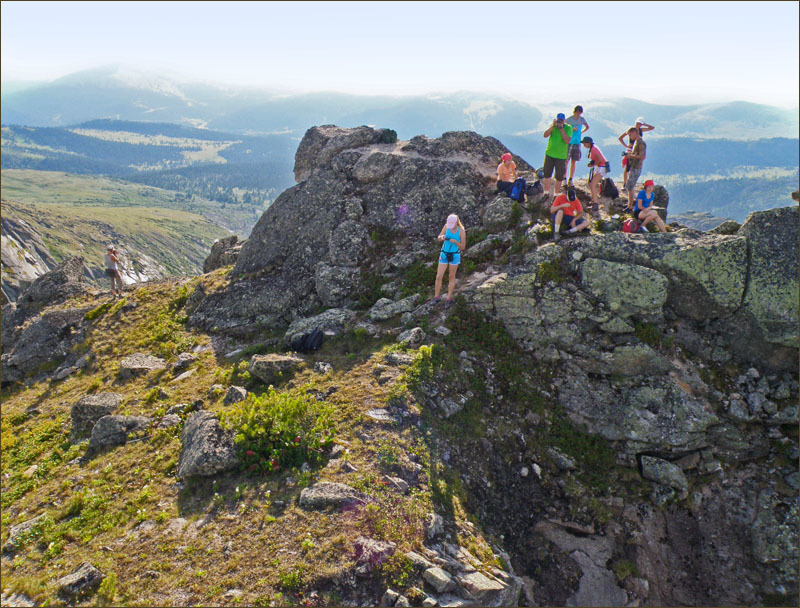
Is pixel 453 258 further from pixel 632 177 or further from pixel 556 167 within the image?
pixel 632 177

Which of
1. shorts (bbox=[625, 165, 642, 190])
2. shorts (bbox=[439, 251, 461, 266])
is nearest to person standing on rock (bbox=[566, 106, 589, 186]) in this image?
shorts (bbox=[625, 165, 642, 190])

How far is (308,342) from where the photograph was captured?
840 inches

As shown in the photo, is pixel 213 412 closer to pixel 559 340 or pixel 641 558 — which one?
pixel 559 340

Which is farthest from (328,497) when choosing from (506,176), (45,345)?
(45,345)

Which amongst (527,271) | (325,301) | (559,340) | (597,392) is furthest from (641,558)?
(325,301)

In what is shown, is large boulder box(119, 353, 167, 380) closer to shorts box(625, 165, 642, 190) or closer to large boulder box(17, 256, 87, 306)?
large boulder box(17, 256, 87, 306)

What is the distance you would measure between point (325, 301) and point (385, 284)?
3.94 m

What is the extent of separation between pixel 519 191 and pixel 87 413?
1013 inches

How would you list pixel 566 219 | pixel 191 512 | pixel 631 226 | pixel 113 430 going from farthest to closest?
pixel 566 219 → pixel 631 226 → pixel 113 430 → pixel 191 512

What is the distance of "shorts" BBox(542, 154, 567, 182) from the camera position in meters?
25.3

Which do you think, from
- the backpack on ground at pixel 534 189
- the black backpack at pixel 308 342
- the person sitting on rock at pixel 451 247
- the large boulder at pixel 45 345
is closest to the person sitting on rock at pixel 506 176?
the backpack on ground at pixel 534 189

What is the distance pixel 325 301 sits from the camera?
1035 inches

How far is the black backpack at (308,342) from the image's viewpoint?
21172 millimetres

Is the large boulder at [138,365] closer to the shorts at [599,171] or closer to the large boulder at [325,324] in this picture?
the large boulder at [325,324]
